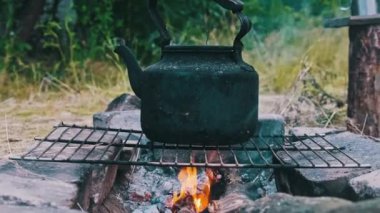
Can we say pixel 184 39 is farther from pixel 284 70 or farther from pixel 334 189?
pixel 334 189

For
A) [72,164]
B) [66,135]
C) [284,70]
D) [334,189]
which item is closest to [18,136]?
[66,135]

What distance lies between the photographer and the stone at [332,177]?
205 centimetres

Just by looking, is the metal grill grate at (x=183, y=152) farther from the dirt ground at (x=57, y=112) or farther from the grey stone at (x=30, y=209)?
the dirt ground at (x=57, y=112)

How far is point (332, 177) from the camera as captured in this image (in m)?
2.08

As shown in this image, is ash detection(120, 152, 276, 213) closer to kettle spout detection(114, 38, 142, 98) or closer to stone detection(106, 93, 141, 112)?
kettle spout detection(114, 38, 142, 98)

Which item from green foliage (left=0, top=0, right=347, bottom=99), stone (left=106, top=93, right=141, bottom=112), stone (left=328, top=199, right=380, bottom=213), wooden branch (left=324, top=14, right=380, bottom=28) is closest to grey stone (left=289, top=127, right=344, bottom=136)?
wooden branch (left=324, top=14, right=380, bottom=28)

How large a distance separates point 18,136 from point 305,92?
1902 millimetres

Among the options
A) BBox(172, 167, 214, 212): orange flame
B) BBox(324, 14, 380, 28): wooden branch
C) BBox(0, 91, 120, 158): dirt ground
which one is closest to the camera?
BBox(172, 167, 214, 212): orange flame

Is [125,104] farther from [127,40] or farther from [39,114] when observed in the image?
[127,40]

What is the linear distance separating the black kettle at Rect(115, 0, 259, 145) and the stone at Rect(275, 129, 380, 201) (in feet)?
0.77

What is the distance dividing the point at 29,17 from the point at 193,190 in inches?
165

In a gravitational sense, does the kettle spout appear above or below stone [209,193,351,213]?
above

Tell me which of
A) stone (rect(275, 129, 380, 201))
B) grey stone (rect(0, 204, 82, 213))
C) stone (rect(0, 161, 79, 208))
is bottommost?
stone (rect(275, 129, 380, 201))

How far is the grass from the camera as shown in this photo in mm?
3947
